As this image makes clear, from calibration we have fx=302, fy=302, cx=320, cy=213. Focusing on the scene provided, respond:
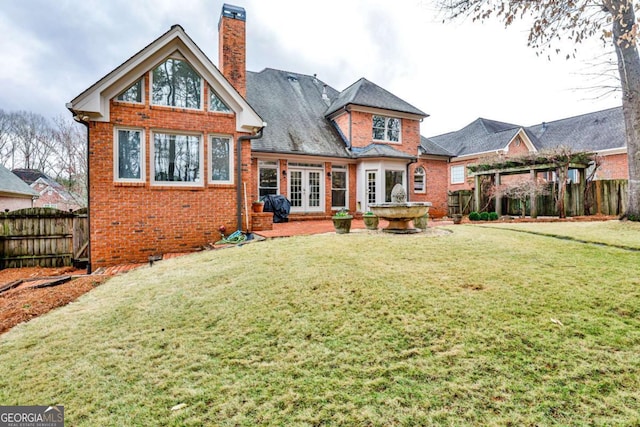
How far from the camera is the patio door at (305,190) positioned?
13812 mm

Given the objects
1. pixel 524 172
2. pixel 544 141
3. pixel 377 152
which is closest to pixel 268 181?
pixel 377 152

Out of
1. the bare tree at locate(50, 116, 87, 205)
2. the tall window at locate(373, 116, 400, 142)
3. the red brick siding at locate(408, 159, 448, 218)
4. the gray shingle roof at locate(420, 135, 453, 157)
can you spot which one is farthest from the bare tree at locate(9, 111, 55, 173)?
the red brick siding at locate(408, 159, 448, 218)

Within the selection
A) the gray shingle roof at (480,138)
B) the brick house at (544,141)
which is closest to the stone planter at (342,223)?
the brick house at (544,141)

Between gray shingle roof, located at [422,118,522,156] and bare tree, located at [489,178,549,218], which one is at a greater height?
gray shingle roof, located at [422,118,522,156]

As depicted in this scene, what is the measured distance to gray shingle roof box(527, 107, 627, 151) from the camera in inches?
771

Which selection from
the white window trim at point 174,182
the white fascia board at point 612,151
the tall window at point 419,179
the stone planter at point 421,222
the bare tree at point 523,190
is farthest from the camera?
the white fascia board at point 612,151

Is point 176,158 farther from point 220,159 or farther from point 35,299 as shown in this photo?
point 35,299

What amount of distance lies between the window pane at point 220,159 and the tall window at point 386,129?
896 cm

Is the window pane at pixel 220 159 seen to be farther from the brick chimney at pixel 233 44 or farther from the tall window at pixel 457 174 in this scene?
the tall window at pixel 457 174

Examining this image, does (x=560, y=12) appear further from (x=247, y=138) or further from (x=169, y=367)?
(x=169, y=367)

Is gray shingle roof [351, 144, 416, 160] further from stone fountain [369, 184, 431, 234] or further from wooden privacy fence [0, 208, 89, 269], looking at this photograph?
wooden privacy fence [0, 208, 89, 269]

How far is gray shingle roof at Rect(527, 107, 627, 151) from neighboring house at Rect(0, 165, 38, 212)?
32913 millimetres

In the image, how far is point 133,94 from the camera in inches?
312

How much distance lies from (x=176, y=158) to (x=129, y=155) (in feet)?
3.65
